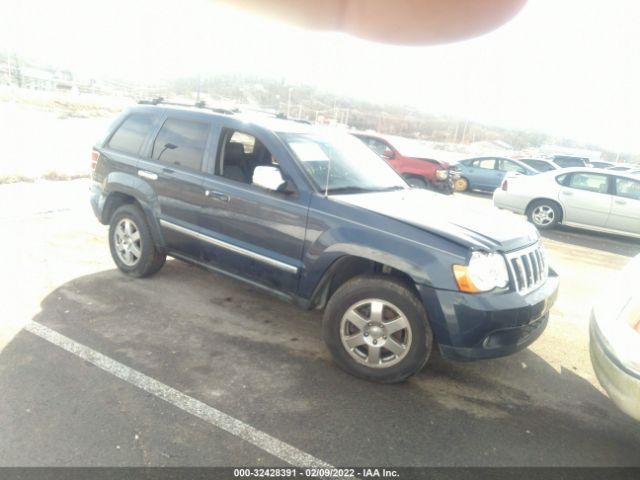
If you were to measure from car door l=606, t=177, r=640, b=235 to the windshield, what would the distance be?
6.80m

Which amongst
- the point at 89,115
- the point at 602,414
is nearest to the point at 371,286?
the point at 602,414

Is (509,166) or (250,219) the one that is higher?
(250,219)

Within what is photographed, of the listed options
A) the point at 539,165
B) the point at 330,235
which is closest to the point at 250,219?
the point at 330,235

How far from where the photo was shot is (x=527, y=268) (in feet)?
10.0

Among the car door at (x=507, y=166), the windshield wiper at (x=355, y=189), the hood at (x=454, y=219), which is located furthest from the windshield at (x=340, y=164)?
the car door at (x=507, y=166)

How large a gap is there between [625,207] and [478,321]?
25.9ft

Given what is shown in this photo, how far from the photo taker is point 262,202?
345 centimetres

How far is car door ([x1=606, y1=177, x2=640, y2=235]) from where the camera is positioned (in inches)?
339

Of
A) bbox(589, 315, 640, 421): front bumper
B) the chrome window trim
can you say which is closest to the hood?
the chrome window trim

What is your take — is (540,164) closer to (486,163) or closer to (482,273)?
(486,163)

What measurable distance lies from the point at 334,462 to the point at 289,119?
10.7 ft

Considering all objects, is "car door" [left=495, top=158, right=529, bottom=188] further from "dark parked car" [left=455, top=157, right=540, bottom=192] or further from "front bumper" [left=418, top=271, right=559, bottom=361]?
"front bumper" [left=418, top=271, right=559, bottom=361]

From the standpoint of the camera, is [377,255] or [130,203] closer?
[377,255]

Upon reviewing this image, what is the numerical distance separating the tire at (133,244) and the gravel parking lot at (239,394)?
17cm
